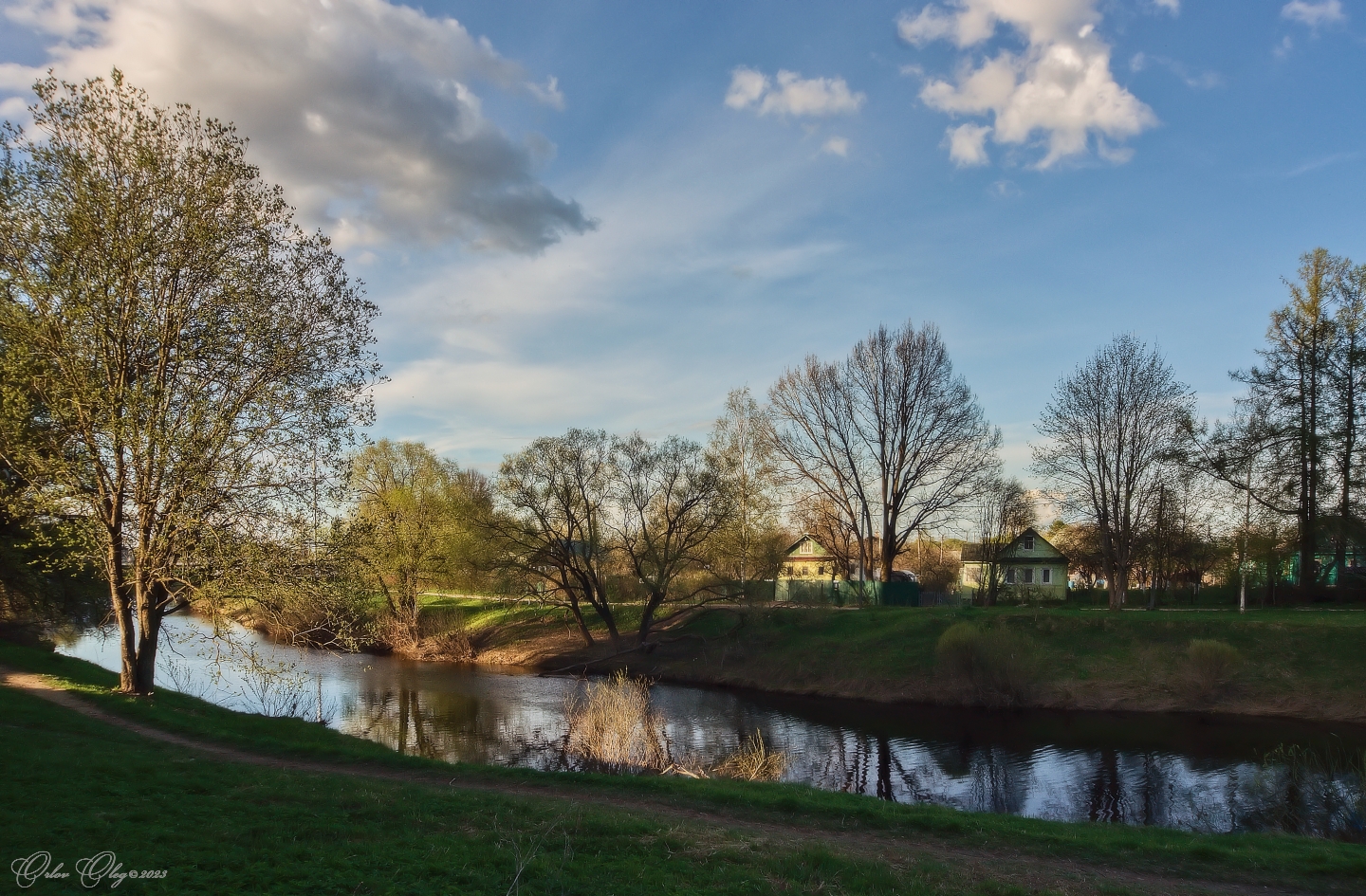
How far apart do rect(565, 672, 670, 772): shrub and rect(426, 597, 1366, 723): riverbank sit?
45.2ft

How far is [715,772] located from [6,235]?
1709cm

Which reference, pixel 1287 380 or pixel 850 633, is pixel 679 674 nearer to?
pixel 850 633

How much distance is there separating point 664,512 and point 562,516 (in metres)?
Result: 5.36

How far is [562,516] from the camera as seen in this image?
132 ft

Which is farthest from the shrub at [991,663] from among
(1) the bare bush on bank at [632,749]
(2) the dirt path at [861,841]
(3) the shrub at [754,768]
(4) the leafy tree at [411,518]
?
(4) the leafy tree at [411,518]

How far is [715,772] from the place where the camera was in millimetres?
16859

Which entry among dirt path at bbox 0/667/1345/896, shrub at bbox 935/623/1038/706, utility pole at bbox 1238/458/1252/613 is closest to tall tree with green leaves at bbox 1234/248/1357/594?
utility pole at bbox 1238/458/1252/613

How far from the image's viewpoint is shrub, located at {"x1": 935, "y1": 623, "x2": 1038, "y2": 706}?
28.4m

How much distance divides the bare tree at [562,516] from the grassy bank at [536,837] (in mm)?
26274

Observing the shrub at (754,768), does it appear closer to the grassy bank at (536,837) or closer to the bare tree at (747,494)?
the grassy bank at (536,837)

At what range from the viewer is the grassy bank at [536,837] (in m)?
6.99

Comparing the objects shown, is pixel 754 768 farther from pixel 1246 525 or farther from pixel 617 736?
pixel 1246 525

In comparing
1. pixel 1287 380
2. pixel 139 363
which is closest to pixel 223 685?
pixel 139 363

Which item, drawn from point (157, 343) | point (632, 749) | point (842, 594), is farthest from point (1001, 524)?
point (157, 343)
